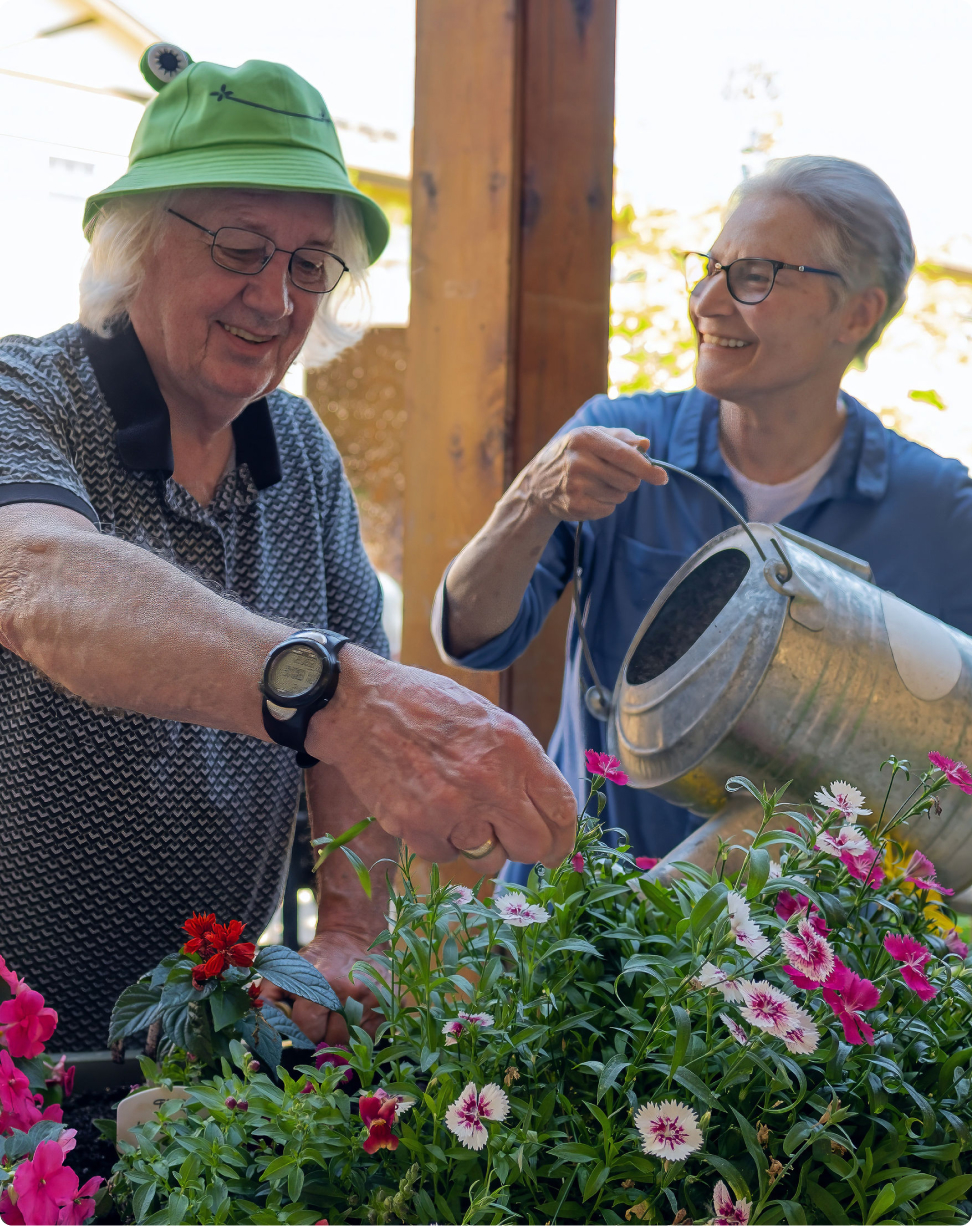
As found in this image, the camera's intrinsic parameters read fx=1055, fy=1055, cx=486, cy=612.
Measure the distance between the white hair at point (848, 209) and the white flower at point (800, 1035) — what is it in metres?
0.74

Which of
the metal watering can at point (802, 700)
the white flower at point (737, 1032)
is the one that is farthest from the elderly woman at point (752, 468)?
the white flower at point (737, 1032)

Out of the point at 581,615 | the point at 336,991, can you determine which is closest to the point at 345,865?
the point at 336,991

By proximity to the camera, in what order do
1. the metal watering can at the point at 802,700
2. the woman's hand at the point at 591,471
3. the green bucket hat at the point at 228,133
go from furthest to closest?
the green bucket hat at the point at 228,133 → the woman's hand at the point at 591,471 → the metal watering can at the point at 802,700

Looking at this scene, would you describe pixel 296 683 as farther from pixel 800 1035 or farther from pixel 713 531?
pixel 713 531

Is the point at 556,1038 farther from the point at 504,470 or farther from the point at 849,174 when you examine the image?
the point at 504,470

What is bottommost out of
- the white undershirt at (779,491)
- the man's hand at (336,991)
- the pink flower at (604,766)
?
the man's hand at (336,991)

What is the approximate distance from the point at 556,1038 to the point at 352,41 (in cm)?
207

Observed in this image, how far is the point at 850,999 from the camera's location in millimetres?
580

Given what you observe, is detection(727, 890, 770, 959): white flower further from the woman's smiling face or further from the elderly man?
the woman's smiling face

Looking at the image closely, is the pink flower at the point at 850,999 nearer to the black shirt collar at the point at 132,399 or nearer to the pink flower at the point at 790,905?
the pink flower at the point at 790,905

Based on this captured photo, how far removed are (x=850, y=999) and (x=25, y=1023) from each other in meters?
0.53

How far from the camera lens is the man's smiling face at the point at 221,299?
3.56 feet

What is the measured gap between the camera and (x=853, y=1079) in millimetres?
622

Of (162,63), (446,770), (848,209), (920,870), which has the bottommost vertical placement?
(920,870)
